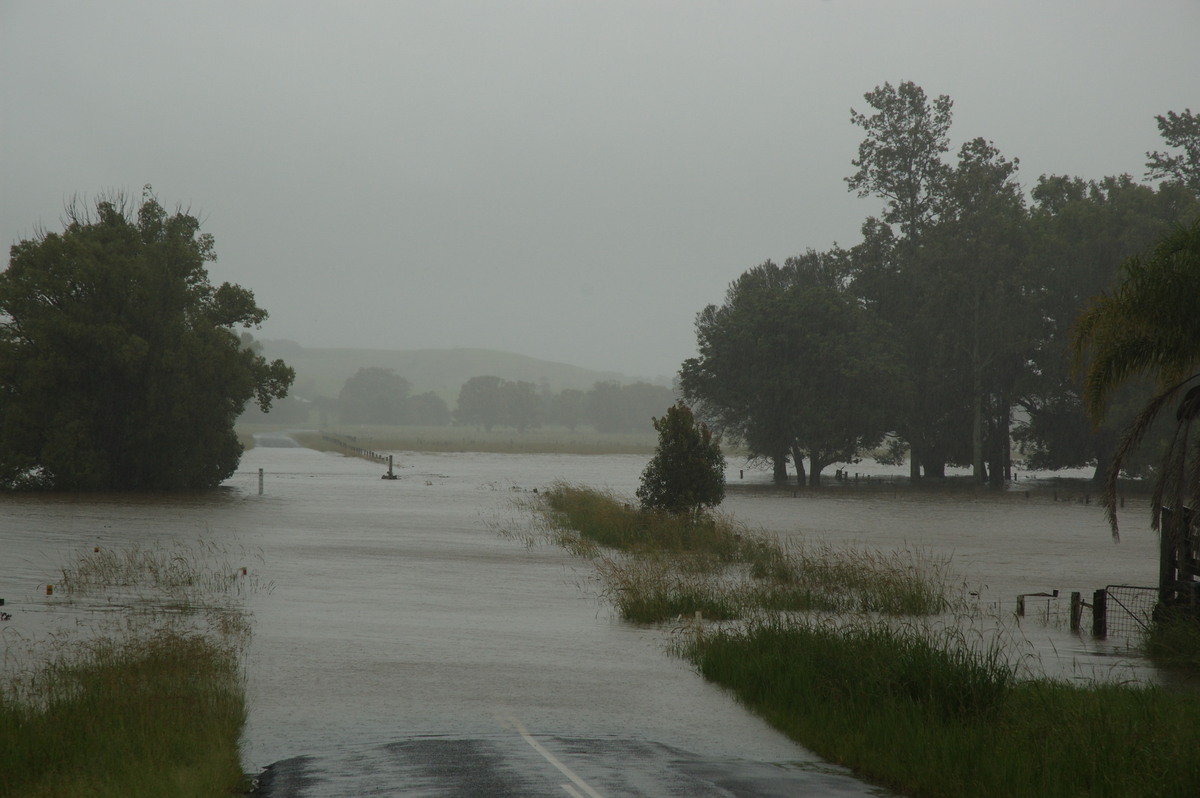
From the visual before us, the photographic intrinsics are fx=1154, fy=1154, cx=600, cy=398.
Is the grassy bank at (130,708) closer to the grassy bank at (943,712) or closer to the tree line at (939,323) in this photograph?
the grassy bank at (943,712)

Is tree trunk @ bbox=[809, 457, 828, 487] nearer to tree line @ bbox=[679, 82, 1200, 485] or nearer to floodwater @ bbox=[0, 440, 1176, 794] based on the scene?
tree line @ bbox=[679, 82, 1200, 485]

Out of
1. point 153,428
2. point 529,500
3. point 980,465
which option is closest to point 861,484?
point 980,465

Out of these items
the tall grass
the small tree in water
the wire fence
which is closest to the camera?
the wire fence

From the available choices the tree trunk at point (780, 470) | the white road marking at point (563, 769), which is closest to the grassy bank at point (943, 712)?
the white road marking at point (563, 769)

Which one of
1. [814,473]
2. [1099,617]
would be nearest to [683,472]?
[1099,617]

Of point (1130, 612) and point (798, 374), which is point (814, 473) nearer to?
point (798, 374)

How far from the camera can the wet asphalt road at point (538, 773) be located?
9.35 meters

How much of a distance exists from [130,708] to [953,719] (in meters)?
8.33

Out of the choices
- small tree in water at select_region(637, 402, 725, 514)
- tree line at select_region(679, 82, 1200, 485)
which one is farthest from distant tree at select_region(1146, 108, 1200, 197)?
small tree in water at select_region(637, 402, 725, 514)

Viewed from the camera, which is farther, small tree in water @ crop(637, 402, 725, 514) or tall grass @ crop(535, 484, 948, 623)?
small tree in water @ crop(637, 402, 725, 514)

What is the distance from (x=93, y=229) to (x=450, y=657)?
47.2 meters

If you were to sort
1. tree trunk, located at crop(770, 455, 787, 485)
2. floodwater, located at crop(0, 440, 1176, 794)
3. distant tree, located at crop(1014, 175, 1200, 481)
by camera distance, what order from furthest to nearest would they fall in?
tree trunk, located at crop(770, 455, 787, 485)
distant tree, located at crop(1014, 175, 1200, 481)
floodwater, located at crop(0, 440, 1176, 794)

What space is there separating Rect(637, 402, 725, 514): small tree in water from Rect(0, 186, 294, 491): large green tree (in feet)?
88.9

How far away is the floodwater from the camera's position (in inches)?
505
